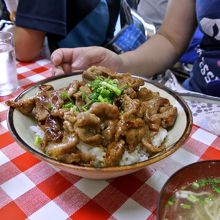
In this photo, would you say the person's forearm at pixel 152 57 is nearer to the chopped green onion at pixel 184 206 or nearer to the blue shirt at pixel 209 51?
the blue shirt at pixel 209 51

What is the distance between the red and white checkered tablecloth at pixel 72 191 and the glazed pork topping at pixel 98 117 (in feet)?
0.33

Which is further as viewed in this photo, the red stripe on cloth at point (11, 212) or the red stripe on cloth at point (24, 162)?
the red stripe on cloth at point (24, 162)

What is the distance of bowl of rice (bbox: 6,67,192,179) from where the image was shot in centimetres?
66

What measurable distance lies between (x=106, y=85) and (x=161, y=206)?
1.17ft

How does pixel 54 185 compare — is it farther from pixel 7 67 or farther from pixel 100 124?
pixel 7 67

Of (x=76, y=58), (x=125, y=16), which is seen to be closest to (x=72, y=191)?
(x=76, y=58)

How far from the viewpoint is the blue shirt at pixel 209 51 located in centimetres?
128

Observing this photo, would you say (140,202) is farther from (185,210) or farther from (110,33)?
Result: (110,33)

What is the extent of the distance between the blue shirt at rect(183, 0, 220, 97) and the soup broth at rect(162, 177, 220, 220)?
687mm

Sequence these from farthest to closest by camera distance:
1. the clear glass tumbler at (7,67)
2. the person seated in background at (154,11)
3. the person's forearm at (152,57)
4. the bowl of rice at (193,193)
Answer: the person seated in background at (154,11) < the person's forearm at (152,57) < the clear glass tumbler at (7,67) < the bowl of rice at (193,193)

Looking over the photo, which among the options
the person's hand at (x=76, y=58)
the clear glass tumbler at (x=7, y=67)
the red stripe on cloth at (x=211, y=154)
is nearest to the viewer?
the red stripe on cloth at (x=211, y=154)

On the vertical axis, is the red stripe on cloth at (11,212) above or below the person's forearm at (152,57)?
above

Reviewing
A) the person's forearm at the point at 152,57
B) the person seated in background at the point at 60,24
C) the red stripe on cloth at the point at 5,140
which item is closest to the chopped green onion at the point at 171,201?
the red stripe on cloth at the point at 5,140

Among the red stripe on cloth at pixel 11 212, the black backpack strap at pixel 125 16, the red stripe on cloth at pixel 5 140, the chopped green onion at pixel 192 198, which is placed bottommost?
the black backpack strap at pixel 125 16
